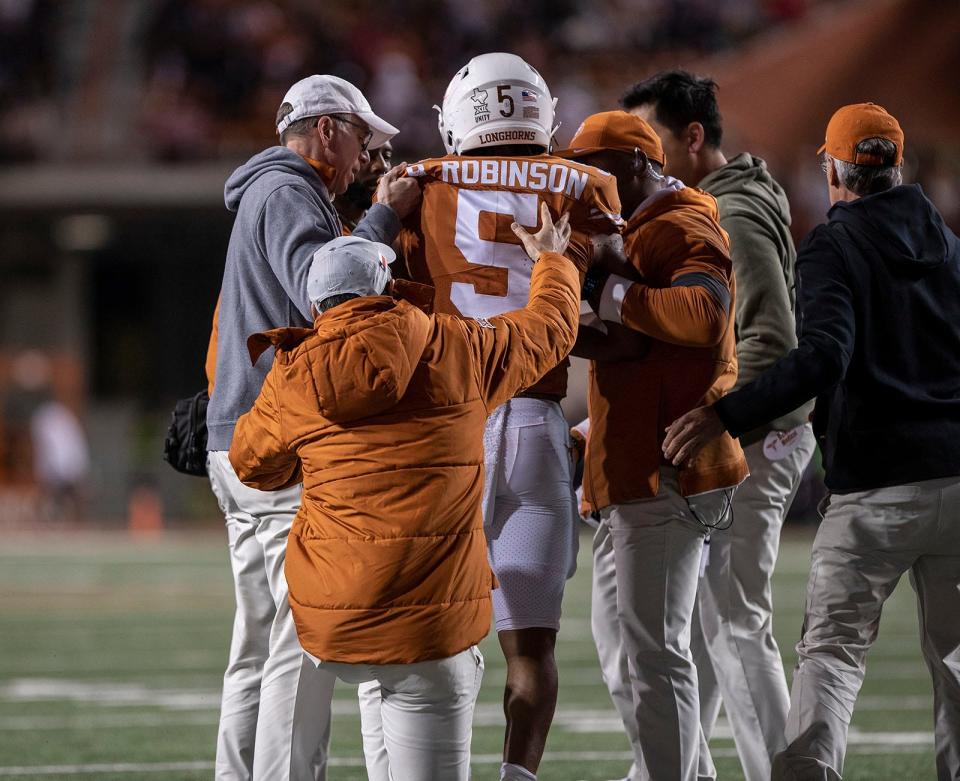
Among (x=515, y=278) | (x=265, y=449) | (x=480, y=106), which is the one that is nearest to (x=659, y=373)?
(x=515, y=278)

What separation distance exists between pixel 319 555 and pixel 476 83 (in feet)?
4.81

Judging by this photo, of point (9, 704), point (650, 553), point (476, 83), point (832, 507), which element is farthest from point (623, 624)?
point (9, 704)

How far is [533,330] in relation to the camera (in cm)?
393

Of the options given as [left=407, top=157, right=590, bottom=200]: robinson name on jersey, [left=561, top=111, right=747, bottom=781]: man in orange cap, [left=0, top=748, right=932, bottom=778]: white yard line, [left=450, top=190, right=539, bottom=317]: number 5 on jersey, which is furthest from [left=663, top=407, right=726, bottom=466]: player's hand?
[left=0, top=748, right=932, bottom=778]: white yard line

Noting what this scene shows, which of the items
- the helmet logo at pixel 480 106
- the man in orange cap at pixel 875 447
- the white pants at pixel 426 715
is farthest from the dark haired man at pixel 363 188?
the white pants at pixel 426 715

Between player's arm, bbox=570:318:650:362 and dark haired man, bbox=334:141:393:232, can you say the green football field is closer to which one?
player's arm, bbox=570:318:650:362

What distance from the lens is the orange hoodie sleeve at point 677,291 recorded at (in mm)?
4316

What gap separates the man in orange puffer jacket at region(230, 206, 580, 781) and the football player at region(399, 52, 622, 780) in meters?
0.50

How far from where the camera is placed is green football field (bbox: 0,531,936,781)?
600cm

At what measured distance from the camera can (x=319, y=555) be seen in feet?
12.2

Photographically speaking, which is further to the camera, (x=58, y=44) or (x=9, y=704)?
(x=58, y=44)

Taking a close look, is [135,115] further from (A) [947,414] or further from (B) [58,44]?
(A) [947,414]

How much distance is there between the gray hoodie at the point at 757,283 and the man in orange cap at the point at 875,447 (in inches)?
31.2

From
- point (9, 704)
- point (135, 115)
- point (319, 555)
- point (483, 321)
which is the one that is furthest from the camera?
point (135, 115)
